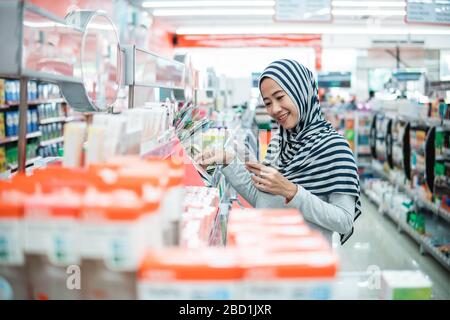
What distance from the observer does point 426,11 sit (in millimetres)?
5926

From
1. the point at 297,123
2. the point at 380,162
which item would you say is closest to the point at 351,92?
the point at 380,162

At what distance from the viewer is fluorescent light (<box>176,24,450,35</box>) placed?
14.4m

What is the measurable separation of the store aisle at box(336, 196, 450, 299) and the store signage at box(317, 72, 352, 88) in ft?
16.8

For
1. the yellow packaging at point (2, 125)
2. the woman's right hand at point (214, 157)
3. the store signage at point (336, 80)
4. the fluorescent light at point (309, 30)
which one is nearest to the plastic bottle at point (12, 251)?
the woman's right hand at point (214, 157)

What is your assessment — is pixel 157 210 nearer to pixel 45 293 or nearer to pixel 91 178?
pixel 91 178

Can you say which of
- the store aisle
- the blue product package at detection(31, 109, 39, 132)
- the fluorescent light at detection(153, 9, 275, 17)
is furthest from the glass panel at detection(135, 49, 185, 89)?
the fluorescent light at detection(153, 9, 275, 17)

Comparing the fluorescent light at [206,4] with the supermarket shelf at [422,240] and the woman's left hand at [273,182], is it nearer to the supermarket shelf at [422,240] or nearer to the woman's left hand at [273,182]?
the supermarket shelf at [422,240]

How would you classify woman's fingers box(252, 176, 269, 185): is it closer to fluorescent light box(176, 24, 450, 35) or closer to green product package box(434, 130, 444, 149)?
green product package box(434, 130, 444, 149)

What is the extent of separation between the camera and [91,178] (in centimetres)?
103

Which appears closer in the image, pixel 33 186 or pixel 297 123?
pixel 33 186

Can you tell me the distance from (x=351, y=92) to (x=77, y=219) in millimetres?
18968

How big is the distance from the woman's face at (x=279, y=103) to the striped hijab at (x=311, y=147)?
2cm

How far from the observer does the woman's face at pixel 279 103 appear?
7.04 ft

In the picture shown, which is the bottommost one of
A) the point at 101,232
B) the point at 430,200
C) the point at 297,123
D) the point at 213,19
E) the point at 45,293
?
the point at 430,200
